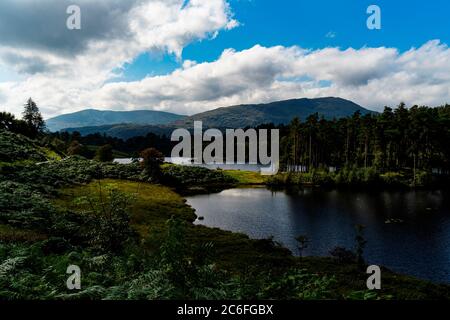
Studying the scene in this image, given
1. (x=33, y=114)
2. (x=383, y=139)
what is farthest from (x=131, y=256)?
(x=33, y=114)

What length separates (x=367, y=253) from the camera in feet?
129

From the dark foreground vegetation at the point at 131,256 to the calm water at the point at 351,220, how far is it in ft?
15.4

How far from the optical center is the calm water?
127 feet

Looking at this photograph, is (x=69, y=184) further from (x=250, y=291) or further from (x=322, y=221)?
(x=250, y=291)

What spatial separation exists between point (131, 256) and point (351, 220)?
47.8 meters

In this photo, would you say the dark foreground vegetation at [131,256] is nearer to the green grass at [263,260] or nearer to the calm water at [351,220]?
the green grass at [263,260]

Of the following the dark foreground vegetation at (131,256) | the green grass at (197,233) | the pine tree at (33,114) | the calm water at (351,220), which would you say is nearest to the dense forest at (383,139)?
the calm water at (351,220)

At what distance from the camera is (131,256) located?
1516cm

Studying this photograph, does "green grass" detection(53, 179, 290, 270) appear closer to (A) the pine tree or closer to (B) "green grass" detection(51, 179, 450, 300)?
(B) "green grass" detection(51, 179, 450, 300)

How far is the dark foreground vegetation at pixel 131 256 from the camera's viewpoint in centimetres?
1080

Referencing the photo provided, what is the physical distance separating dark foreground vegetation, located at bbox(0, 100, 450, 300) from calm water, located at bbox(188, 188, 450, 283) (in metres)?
4.68

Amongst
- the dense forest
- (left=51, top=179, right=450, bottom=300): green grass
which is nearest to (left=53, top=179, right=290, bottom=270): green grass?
(left=51, top=179, right=450, bottom=300): green grass

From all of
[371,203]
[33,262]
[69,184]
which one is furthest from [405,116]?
[33,262]

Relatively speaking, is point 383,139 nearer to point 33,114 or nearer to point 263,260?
point 263,260
